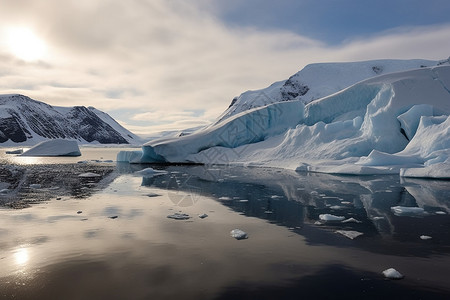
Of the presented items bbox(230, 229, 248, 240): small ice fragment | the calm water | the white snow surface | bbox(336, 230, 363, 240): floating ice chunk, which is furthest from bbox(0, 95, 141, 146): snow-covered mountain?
bbox(336, 230, 363, 240): floating ice chunk

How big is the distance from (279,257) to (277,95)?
425 feet

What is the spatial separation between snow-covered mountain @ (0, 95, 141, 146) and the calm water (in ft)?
394

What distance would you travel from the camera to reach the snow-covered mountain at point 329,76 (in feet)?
347

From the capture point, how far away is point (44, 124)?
490 feet

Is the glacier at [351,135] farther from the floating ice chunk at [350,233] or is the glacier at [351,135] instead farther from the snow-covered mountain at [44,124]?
the snow-covered mountain at [44,124]

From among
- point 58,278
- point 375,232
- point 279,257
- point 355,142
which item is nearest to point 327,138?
point 355,142

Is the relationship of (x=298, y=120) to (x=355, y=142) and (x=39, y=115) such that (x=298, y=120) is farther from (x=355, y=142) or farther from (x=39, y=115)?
(x=39, y=115)

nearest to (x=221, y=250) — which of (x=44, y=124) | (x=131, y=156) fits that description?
(x=131, y=156)

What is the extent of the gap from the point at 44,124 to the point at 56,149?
125 metres

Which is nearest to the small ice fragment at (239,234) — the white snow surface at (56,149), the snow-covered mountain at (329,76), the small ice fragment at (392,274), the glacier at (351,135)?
the small ice fragment at (392,274)

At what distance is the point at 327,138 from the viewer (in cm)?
2089

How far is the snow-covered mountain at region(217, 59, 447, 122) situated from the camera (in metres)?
106

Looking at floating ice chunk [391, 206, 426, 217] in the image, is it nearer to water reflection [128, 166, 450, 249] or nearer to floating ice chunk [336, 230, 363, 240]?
water reflection [128, 166, 450, 249]

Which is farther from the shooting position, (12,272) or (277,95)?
(277,95)
